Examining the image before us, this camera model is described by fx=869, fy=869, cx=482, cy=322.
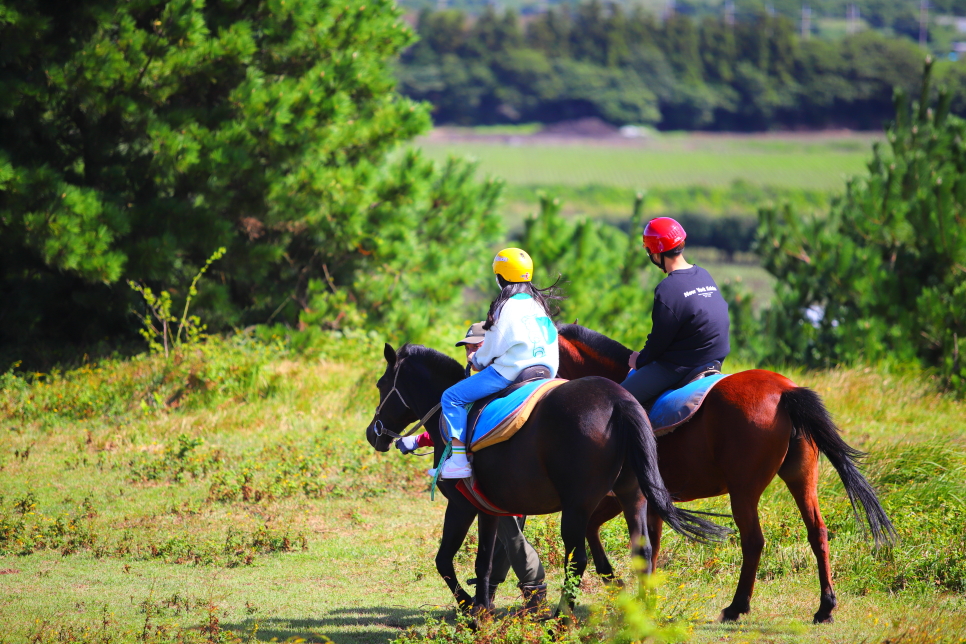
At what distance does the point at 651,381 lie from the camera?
A: 5.33 meters

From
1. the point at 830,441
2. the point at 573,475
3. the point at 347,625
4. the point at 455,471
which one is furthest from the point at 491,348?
the point at 830,441

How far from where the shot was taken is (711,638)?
16.0ft

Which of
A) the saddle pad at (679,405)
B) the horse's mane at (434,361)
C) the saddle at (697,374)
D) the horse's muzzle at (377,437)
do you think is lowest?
the horse's muzzle at (377,437)

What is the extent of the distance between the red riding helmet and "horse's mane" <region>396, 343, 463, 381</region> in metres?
1.40

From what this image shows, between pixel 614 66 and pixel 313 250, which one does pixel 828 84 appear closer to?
pixel 614 66

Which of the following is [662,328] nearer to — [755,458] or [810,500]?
[755,458]

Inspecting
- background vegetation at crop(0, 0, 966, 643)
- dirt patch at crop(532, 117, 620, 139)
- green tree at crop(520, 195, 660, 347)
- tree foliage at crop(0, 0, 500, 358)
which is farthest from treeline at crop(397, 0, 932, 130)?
tree foliage at crop(0, 0, 500, 358)

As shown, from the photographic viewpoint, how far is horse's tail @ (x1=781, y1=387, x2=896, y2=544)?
4.99m

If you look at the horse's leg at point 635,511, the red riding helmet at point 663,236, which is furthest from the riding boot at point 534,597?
the red riding helmet at point 663,236

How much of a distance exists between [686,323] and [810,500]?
1.29 m

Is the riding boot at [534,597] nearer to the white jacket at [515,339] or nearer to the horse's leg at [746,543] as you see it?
the horse's leg at [746,543]

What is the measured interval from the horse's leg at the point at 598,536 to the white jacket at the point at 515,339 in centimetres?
93

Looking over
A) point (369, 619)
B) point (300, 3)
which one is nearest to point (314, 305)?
point (300, 3)

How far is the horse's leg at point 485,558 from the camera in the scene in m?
4.99
